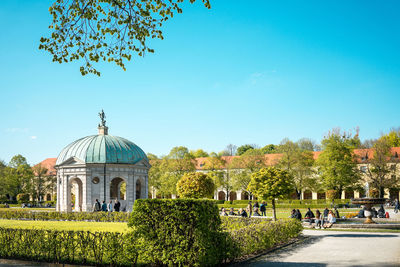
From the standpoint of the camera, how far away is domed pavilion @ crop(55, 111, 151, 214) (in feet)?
132

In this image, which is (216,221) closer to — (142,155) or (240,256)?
(240,256)

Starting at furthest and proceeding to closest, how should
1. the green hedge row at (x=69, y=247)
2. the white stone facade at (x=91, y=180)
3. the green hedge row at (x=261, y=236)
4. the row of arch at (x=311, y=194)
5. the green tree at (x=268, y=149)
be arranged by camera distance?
the green tree at (x=268, y=149), the row of arch at (x=311, y=194), the white stone facade at (x=91, y=180), the green hedge row at (x=261, y=236), the green hedge row at (x=69, y=247)

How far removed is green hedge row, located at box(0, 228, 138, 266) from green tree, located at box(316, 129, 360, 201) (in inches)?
2124

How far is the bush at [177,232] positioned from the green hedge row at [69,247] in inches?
23.8

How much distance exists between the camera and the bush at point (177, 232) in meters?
10.9

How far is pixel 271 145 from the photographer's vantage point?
112750mm

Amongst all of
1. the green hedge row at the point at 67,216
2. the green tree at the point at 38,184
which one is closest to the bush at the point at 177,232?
the green hedge row at the point at 67,216

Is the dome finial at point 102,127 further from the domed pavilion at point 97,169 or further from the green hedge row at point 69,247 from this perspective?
the green hedge row at point 69,247

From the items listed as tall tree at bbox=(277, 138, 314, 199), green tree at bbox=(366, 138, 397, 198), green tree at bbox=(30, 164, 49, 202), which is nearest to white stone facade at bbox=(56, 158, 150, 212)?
tall tree at bbox=(277, 138, 314, 199)

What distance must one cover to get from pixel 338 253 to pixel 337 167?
165 feet

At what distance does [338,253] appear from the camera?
1448 cm

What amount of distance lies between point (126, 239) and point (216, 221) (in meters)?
2.80

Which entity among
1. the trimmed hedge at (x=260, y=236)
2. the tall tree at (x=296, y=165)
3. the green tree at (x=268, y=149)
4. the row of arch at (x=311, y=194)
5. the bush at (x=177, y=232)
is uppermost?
the green tree at (x=268, y=149)

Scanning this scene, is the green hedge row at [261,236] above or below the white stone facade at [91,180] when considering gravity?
below
